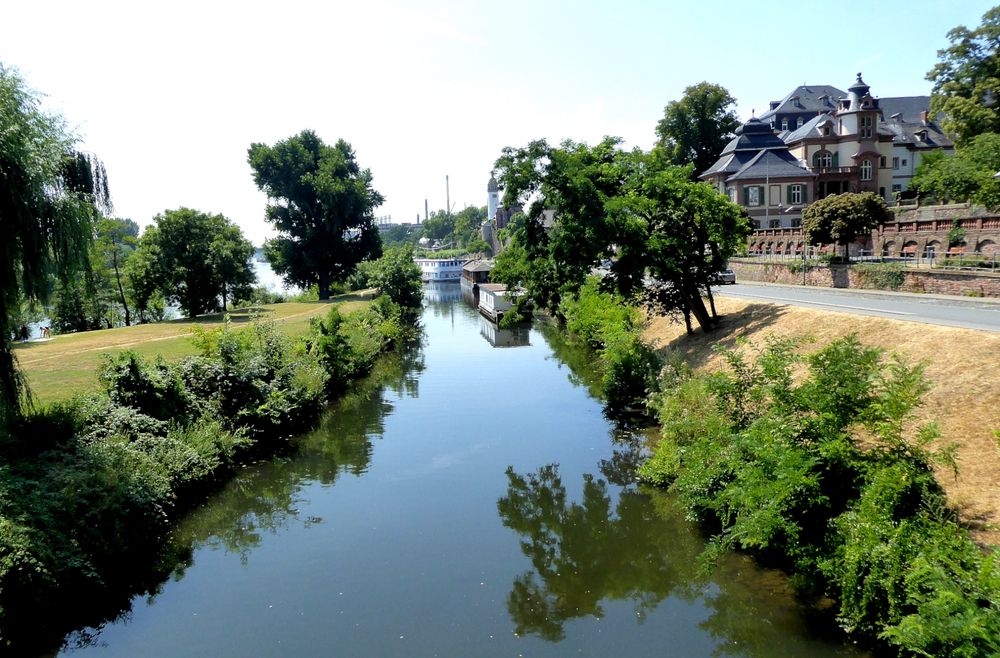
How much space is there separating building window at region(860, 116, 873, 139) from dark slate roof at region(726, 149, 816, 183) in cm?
679

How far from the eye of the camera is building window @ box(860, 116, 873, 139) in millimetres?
63875

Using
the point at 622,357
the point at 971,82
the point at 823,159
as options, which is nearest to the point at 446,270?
the point at 823,159

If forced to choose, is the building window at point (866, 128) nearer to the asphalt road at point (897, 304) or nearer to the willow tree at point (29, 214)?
the asphalt road at point (897, 304)

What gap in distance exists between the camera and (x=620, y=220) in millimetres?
23062

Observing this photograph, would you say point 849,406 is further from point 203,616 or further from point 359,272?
point 359,272

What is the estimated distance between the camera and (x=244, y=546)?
14.4 m

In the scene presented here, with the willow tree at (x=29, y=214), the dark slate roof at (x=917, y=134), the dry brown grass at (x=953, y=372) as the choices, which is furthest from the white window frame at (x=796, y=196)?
the willow tree at (x=29, y=214)

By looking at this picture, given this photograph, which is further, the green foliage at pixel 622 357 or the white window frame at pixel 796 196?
the white window frame at pixel 796 196

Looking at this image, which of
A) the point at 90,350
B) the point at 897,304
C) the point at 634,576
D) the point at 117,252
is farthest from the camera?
the point at 117,252

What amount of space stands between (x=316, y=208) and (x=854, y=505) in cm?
5616

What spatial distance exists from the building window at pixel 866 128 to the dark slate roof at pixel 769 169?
22.3 feet

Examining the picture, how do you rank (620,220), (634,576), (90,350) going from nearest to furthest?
(634,576) → (620,220) → (90,350)

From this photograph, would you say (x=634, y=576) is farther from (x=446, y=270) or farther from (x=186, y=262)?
(x=446, y=270)

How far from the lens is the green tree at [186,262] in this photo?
156 feet
